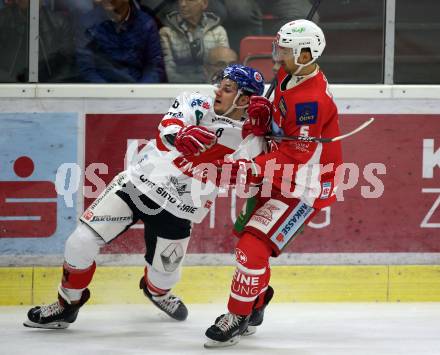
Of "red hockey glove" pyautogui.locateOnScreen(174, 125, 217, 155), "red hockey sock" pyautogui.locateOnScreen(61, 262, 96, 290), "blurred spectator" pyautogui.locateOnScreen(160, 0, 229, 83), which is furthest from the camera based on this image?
"blurred spectator" pyautogui.locateOnScreen(160, 0, 229, 83)

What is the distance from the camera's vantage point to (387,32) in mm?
5371

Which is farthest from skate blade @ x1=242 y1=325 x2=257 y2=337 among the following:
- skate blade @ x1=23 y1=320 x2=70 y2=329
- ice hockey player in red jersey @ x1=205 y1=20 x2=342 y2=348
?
skate blade @ x1=23 y1=320 x2=70 y2=329

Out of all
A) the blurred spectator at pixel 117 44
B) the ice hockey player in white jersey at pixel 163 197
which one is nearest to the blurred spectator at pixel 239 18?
the blurred spectator at pixel 117 44

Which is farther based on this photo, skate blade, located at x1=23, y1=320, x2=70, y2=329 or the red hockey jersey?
skate blade, located at x1=23, y1=320, x2=70, y2=329

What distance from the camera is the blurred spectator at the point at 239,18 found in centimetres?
526

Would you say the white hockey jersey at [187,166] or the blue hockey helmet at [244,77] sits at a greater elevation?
the blue hockey helmet at [244,77]

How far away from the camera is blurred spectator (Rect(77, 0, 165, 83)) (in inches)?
204

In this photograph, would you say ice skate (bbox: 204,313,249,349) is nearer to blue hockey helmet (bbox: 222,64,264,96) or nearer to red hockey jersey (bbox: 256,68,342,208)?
red hockey jersey (bbox: 256,68,342,208)

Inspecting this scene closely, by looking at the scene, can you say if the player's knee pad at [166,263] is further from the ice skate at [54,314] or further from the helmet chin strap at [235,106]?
the helmet chin strap at [235,106]

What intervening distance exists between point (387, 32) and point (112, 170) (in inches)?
55.3

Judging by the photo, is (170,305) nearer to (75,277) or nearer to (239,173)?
(75,277)

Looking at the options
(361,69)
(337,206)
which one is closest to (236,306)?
(337,206)

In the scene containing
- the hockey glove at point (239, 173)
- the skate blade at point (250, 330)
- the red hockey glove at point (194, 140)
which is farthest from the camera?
the skate blade at point (250, 330)

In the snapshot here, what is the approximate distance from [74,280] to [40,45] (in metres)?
1.19
